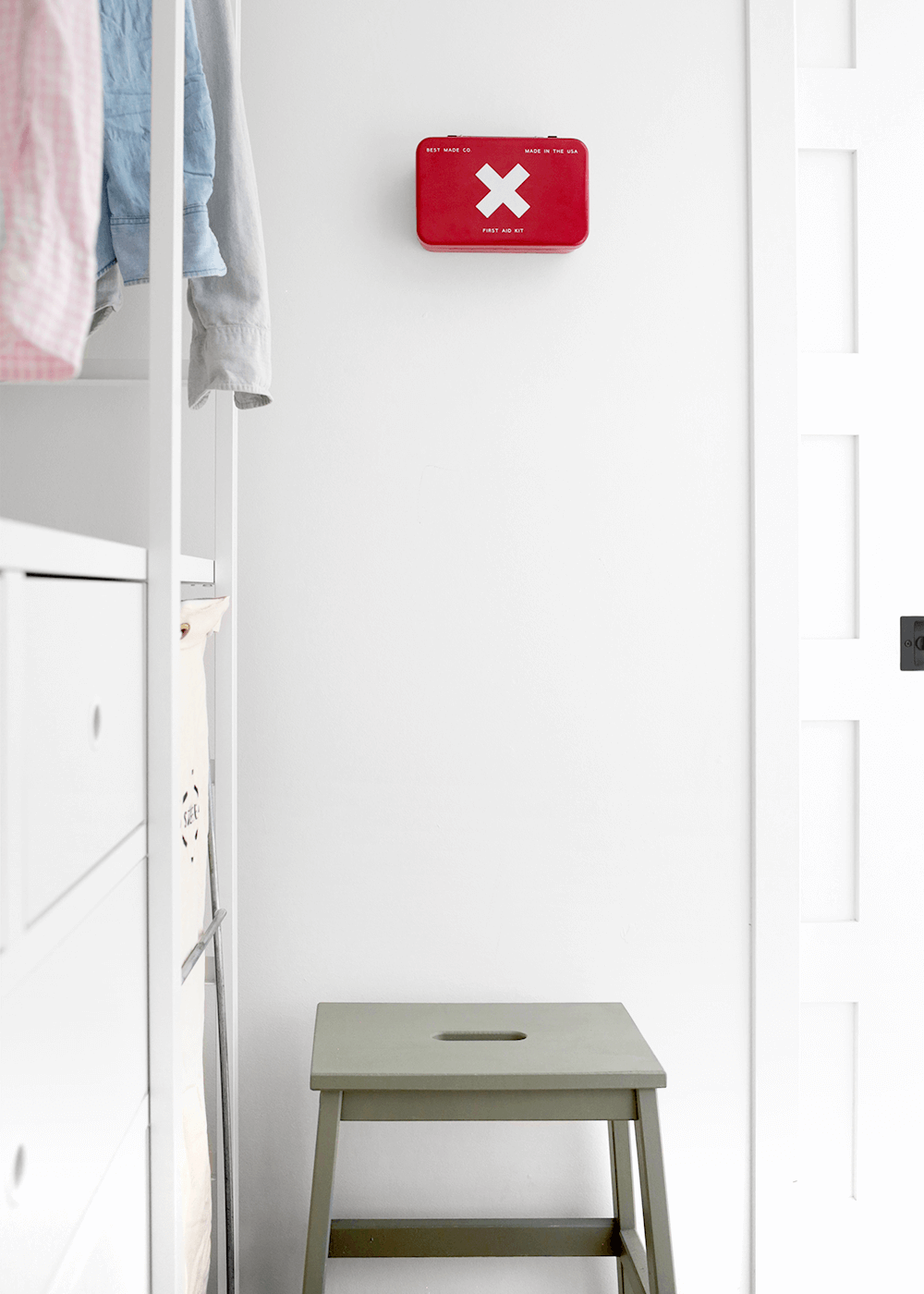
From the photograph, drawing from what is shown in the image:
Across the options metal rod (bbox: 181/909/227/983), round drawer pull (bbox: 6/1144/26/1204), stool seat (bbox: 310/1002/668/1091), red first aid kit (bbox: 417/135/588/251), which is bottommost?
stool seat (bbox: 310/1002/668/1091)

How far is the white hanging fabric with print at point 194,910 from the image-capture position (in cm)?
97

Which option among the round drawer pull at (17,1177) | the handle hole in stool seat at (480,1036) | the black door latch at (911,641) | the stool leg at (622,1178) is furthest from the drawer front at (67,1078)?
the black door latch at (911,641)

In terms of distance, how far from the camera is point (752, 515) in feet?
4.47

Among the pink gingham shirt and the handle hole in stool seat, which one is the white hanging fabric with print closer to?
the handle hole in stool seat

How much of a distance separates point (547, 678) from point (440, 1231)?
2.41 feet

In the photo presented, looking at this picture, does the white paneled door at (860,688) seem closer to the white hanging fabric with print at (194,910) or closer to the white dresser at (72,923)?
the white hanging fabric with print at (194,910)

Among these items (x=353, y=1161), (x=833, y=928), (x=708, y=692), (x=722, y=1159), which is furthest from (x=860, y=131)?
(x=353, y=1161)

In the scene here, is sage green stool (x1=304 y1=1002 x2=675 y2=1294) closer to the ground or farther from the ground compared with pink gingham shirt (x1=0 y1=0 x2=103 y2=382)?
closer to the ground

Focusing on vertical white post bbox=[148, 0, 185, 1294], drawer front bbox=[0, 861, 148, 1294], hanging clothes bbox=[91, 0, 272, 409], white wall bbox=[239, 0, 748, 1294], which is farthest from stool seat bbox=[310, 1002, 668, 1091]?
hanging clothes bbox=[91, 0, 272, 409]

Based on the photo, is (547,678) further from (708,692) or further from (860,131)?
(860,131)

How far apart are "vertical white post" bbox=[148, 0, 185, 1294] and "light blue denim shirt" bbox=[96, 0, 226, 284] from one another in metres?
0.06

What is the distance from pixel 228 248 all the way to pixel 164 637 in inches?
17.4

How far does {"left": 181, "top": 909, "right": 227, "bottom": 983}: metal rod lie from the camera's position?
0.98 meters

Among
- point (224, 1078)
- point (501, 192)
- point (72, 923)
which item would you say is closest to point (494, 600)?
point (501, 192)
